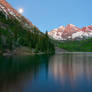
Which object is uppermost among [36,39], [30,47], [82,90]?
[36,39]

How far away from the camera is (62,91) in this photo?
18.9m

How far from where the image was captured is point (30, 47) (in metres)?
168

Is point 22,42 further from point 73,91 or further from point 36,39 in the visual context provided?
point 73,91

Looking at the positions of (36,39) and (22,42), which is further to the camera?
(36,39)

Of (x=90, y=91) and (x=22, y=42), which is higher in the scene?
(x=22, y=42)

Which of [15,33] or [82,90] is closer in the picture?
[82,90]

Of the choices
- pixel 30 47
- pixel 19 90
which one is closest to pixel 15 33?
pixel 30 47

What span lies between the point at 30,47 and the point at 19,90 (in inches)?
5905

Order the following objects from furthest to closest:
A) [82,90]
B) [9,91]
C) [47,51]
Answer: [47,51] → [82,90] → [9,91]

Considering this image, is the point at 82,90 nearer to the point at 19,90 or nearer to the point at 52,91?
the point at 52,91

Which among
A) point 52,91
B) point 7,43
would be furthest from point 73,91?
point 7,43

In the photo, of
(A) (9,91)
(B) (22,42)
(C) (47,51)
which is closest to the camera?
(A) (9,91)

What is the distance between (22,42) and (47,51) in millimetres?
38294

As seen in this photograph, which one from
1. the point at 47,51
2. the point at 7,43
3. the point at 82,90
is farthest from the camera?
the point at 47,51
